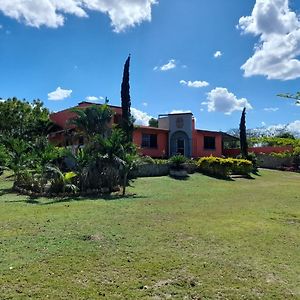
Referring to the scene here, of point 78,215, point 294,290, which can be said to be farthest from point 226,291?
point 78,215

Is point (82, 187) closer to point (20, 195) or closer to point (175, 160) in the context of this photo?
point (20, 195)

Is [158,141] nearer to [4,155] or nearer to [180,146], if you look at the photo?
[180,146]

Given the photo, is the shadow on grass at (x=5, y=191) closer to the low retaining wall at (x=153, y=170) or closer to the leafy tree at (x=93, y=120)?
the leafy tree at (x=93, y=120)

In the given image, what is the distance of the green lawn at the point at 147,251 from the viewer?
Answer: 5602mm

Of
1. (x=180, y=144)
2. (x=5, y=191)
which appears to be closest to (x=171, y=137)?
(x=180, y=144)

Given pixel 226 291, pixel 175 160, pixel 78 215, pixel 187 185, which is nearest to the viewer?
pixel 226 291

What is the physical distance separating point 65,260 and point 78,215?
4.70 metres

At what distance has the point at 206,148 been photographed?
38.4 metres

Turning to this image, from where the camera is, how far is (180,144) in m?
36.7

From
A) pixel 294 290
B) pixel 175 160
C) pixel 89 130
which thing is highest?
pixel 89 130

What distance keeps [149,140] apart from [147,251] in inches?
1084

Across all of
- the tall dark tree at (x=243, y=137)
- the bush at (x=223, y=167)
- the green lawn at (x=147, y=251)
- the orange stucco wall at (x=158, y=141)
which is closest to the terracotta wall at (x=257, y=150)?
the tall dark tree at (x=243, y=137)

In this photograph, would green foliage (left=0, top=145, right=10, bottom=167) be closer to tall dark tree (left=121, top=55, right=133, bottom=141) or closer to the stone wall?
tall dark tree (left=121, top=55, right=133, bottom=141)

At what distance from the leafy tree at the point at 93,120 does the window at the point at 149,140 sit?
12.4 m
